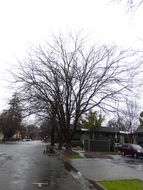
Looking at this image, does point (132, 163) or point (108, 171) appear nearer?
point (108, 171)

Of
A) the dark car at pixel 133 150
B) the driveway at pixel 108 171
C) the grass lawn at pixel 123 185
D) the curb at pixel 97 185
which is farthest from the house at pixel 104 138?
the grass lawn at pixel 123 185

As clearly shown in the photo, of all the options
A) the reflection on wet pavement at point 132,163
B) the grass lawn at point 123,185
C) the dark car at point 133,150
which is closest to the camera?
the grass lawn at point 123,185

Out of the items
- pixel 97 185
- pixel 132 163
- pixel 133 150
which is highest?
pixel 133 150

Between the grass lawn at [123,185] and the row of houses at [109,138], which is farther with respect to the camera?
the row of houses at [109,138]

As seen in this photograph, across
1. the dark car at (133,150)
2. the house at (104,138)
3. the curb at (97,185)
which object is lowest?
the curb at (97,185)

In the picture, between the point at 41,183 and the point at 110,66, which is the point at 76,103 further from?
the point at 41,183

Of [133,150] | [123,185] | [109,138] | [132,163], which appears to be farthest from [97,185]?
[109,138]

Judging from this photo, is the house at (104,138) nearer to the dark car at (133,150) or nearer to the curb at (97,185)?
the dark car at (133,150)

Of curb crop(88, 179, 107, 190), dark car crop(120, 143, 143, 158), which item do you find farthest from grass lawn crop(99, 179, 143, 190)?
dark car crop(120, 143, 143, 158)

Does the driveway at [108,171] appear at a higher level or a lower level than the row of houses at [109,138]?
lower

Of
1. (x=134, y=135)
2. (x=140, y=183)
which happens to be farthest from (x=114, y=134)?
(x=140, y=183)

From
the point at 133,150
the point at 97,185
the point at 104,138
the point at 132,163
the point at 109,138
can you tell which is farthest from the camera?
the point at 104,138

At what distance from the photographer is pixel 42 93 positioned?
33938 millimetres

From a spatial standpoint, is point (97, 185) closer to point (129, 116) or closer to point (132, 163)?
point (132, 163)
